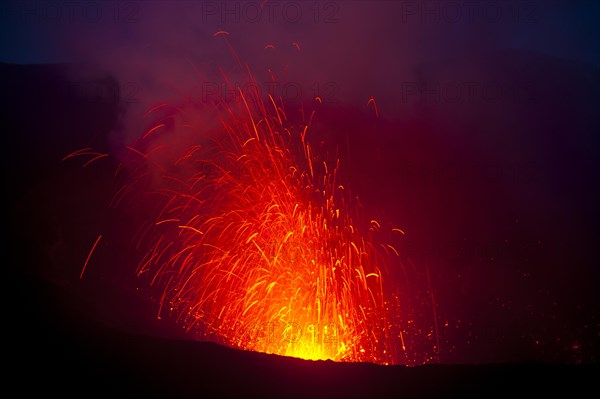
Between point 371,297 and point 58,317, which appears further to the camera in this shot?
point 371,297

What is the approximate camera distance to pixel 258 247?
25.1ft

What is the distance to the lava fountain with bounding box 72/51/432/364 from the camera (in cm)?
712

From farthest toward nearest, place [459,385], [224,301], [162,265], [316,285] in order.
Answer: [162,265]
[224,301]
[316,285]
[459,385]

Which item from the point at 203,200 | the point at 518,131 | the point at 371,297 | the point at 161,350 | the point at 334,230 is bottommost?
the point at 161,350

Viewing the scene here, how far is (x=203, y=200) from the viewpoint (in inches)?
372

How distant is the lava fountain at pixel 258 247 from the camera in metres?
7.12

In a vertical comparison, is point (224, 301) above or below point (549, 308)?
below

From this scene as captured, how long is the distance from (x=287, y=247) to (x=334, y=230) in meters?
0.97

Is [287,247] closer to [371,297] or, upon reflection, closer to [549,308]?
[371,297]

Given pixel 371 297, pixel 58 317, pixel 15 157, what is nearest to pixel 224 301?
pixel 371 297

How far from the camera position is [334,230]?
7.98m

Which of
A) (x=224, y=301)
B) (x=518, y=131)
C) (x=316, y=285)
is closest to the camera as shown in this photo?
(x=316, y=285)

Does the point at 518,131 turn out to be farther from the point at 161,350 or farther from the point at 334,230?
the point at 161,350

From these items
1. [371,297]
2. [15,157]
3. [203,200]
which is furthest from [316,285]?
[15,157]
